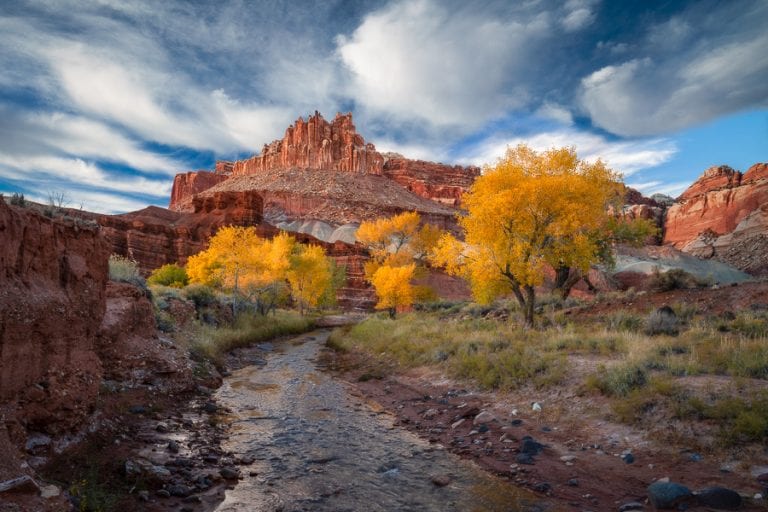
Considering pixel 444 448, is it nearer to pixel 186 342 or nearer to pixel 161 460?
pixel 161 460

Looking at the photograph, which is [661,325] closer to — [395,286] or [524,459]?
[524,459]

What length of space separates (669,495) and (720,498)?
58cm

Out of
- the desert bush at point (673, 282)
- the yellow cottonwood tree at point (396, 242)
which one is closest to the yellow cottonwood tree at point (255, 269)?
the yellow cottonwood tree at point (396, 242)

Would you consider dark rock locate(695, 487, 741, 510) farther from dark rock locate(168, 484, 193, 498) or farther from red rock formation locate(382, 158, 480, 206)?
red rock formation locate(382, 158, 480, 206)

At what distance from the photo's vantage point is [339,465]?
8.11 meters

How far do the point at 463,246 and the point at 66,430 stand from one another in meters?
16.0

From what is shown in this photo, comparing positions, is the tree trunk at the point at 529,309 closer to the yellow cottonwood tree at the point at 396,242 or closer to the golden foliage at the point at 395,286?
the golden foliage at the point at 395,286

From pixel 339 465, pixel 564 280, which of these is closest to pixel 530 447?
pixel 339 465

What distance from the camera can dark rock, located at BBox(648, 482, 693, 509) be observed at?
6.00 metres

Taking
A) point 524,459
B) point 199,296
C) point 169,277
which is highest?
point 169,277

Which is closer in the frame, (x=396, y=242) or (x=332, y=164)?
(x=396, y=242)

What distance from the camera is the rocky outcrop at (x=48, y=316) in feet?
19.0

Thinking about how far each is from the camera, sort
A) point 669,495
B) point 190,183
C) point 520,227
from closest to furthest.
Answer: point 669,495
point 520,227
point 190,183

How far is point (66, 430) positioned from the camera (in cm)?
698
